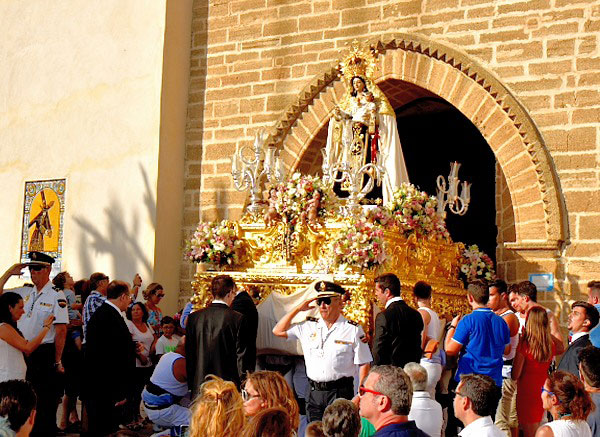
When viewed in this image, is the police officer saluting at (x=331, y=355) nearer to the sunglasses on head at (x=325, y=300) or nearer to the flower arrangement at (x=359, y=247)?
the sunglasses on head at (x=325, y=300)

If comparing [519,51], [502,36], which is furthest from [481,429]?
[502,36]

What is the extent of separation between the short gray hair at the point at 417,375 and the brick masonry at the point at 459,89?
429 cm

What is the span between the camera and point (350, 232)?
7.98m

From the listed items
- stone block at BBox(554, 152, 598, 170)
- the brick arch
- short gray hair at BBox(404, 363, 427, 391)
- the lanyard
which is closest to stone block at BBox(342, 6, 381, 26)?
the brick arch

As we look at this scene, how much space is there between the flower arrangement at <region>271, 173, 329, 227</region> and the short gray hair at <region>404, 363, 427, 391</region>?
10.4 feet

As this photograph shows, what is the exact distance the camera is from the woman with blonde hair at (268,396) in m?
A: 4.47

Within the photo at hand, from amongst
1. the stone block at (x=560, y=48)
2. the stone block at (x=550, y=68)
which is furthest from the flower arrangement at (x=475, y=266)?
the stone block at (x=560, y=48)

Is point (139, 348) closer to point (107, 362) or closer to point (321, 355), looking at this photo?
point (107, 362)

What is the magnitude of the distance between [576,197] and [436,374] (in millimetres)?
3377

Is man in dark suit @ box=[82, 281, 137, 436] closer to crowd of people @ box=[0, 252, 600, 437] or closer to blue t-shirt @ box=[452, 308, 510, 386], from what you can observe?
crowd of people @ box=[0, 252, 600, 437]

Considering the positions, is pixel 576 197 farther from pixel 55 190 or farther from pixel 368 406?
pixel 55 190

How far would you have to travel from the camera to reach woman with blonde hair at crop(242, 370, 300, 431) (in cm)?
447

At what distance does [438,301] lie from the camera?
896cm

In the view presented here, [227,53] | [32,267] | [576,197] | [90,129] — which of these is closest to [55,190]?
[90,129]
